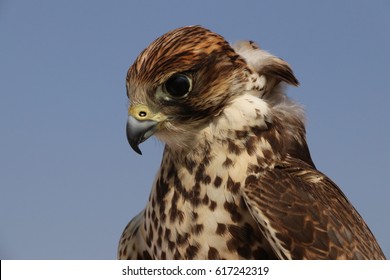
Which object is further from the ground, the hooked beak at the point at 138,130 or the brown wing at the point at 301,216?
the hooked beak at the point at 138,130

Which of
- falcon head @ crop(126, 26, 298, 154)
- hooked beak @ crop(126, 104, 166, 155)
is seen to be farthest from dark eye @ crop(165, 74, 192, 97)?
hooked beak @ crop(126, 104, 166, 155)

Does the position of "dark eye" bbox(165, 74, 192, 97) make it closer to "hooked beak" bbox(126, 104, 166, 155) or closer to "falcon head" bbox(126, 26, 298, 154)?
"falcon head" bbox(126, 26, 298, 154)

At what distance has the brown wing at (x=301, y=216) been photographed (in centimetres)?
367

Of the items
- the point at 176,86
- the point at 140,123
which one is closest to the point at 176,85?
the point at 176,86

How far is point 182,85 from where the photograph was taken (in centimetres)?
390

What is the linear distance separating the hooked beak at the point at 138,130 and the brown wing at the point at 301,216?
623 millimetres

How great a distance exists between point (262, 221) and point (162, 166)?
797 mm

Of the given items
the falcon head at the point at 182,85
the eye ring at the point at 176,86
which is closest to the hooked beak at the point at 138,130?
the falcon head at the point at 182,85

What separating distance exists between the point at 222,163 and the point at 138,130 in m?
0.51

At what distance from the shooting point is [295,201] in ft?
12.6

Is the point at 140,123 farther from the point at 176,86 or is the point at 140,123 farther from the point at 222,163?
the point at 222,163

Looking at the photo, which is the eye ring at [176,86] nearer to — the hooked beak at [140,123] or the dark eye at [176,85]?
the dark eye at [176,85]

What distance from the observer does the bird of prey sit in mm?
3805
